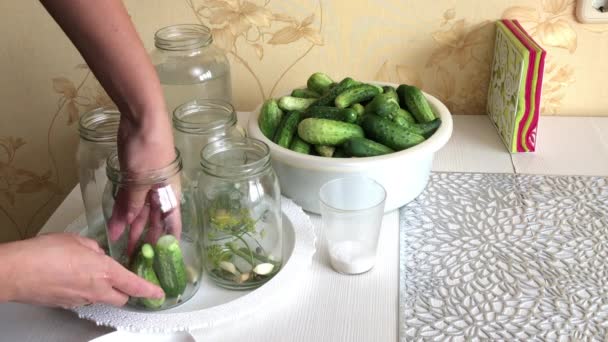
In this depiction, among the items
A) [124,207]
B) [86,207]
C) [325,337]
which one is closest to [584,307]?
[325,337]

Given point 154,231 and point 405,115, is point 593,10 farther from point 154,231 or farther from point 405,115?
point 154,231

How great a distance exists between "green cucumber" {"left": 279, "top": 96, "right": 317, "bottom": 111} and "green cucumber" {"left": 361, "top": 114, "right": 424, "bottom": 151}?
0.41 ft

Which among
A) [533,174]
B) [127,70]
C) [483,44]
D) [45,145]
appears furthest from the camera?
[45,145]

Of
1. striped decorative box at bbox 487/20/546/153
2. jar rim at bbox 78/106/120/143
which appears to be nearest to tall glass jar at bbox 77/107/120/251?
jar rim at bbox 78/106/120/143

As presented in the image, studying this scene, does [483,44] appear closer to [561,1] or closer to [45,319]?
[561,1]

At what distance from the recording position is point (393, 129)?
0.86m

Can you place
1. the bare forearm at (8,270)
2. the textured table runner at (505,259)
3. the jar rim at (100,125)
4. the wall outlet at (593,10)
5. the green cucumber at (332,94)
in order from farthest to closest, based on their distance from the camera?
the wall outlet at (593,10)
the green cucumber at (332,94)
the jar rim at (100,125)
the textured table runner at (505,259)
the bare forearm at (8,270)

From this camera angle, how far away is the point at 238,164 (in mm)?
806

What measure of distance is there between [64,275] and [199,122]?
32 centimetres

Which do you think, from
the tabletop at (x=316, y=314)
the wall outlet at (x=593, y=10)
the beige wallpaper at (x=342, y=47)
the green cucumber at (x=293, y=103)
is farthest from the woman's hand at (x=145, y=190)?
the wall outlet at (x=593, y=10)

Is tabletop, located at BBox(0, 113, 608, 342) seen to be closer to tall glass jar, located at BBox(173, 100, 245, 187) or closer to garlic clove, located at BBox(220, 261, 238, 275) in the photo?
garlic clove, located at BBox(220, 261, 238, 275)

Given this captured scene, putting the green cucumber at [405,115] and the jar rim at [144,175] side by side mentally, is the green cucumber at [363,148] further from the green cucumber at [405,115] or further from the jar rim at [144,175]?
the jar rim at [144,175]

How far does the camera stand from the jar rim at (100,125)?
2.72ft

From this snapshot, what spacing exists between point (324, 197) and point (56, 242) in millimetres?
341
